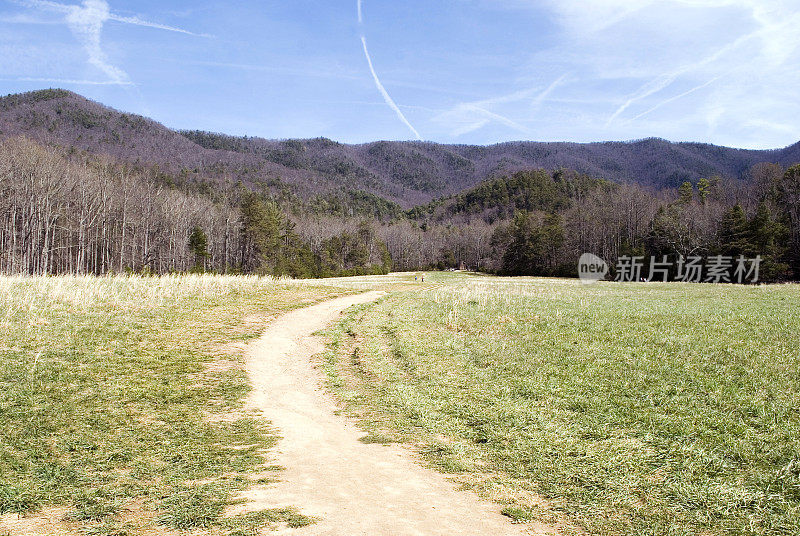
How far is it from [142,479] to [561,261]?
97425 millimetres

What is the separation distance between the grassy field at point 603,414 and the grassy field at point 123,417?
260cm

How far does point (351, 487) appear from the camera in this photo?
17.7 feet

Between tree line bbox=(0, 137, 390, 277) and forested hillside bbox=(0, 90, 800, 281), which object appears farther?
forested hillside bbox=(0, 90, 800, 281)

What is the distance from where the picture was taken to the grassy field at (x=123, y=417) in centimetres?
477

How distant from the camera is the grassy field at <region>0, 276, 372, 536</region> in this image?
15.6 feet

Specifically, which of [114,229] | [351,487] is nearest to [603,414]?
[351,487]

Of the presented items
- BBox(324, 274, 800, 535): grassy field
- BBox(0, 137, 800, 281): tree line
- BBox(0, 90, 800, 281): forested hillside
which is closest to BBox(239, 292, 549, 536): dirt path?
BBox(324, 274, 800, 535): grassy field

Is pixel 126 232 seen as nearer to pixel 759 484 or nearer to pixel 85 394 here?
pixel 85 394

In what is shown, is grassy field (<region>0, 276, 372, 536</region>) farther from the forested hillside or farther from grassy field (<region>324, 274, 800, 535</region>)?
the forested hillside

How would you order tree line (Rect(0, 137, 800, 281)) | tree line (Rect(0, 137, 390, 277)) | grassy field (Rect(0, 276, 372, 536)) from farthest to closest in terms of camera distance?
tree line (Rect(0, 137, 800, 281)) < tree line (Rect(0, 137, 390, 277)) < grassy field (Rect(0, 276, 372, 536))

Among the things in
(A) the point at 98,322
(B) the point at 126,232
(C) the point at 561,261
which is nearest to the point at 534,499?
(A) the point at 98,322

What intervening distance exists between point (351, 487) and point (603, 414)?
4776 mm

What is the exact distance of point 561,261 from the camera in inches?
3767

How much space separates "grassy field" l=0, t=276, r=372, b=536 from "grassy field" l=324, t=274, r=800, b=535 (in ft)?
8.53
